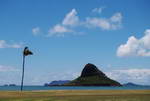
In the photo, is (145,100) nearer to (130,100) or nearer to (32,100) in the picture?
(130,100)

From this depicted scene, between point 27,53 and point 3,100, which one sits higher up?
point 27,53

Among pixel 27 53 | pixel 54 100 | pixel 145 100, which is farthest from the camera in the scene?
pixel 27 53

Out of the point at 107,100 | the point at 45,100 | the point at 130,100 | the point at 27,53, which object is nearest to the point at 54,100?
the point at 45,100

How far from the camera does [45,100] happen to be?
5212 centimetres

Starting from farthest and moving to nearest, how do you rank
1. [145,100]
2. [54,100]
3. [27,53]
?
[27,53] → [54,100] → [145,100]

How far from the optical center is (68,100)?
5116 cm

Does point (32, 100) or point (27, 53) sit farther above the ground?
point (27, 53)

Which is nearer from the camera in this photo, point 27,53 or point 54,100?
point 54,100

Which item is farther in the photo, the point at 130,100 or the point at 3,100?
the point at 3,100

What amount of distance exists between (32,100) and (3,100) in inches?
201

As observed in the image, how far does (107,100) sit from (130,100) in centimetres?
346

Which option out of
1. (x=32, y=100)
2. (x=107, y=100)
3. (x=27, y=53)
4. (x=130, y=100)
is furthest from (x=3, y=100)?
(x=27, y=53)

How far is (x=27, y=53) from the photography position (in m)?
92.9

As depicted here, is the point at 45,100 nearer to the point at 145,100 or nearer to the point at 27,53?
the point at 145,100
